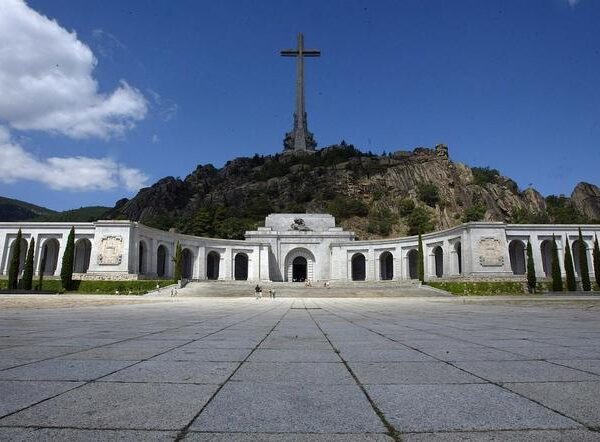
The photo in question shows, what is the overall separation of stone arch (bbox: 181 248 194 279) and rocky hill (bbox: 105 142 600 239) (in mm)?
27499

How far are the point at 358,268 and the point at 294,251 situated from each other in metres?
9.74

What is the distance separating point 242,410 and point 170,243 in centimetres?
5119

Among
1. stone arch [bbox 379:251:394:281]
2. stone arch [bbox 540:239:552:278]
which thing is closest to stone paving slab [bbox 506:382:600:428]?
stone arch [bbox 540:239:552:278]

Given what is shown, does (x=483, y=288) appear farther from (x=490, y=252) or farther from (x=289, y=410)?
(x=289, y=410)

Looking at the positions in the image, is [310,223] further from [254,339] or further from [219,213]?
[254,339]

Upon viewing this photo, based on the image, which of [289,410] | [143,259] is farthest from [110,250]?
[289,410]

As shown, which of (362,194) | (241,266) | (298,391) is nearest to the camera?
(298,391)

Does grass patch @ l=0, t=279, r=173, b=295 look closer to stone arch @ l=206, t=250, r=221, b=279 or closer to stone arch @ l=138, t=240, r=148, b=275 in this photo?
stone arch @ l=138, t=240, r=148, b=275

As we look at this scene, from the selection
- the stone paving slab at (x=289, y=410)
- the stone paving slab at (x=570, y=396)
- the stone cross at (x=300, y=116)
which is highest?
the stone cross at (x=300, y=116)

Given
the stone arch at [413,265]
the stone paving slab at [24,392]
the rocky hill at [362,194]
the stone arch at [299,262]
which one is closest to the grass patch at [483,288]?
the stone arch at [413,265]

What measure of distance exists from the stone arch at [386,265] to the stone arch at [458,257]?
1179 cm

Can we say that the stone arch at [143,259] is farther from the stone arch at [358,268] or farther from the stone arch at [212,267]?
the stone arch at [358,268]

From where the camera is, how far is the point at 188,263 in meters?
56.4

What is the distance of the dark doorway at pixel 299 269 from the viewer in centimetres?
6147
